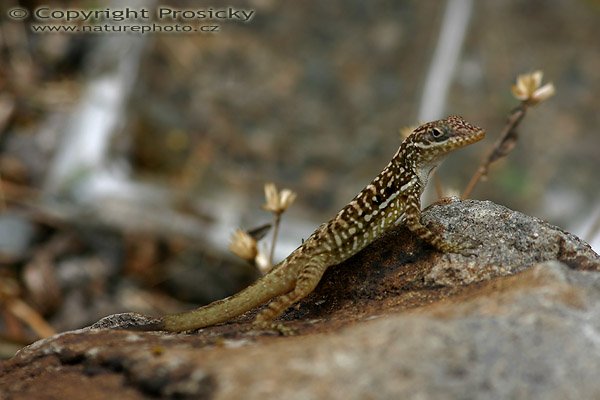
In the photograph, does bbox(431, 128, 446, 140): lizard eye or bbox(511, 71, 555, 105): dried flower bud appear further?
bbox(511, 71, 555, 105): dried flower bud

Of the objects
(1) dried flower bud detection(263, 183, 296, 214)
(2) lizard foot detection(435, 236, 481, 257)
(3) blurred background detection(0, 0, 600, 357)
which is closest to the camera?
(2) lizard foot detection(435, 236, 481, 257)

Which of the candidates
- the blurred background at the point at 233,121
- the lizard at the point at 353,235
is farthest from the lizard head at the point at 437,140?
the blurred background at the point at 233,121

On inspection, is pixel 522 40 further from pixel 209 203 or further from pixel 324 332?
pixel 324 332

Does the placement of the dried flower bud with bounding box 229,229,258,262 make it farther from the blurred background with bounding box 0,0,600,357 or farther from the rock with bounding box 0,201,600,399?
the blurred background with bounding box 0,0,600,357

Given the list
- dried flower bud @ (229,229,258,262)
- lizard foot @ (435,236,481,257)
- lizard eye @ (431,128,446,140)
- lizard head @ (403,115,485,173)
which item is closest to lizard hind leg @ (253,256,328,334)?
dried flower bud @ (229,229,258,262)

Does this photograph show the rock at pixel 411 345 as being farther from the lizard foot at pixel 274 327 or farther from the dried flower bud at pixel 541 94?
the dried flower bud at pixel 541 94

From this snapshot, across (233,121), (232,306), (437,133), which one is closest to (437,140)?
(437,133)
